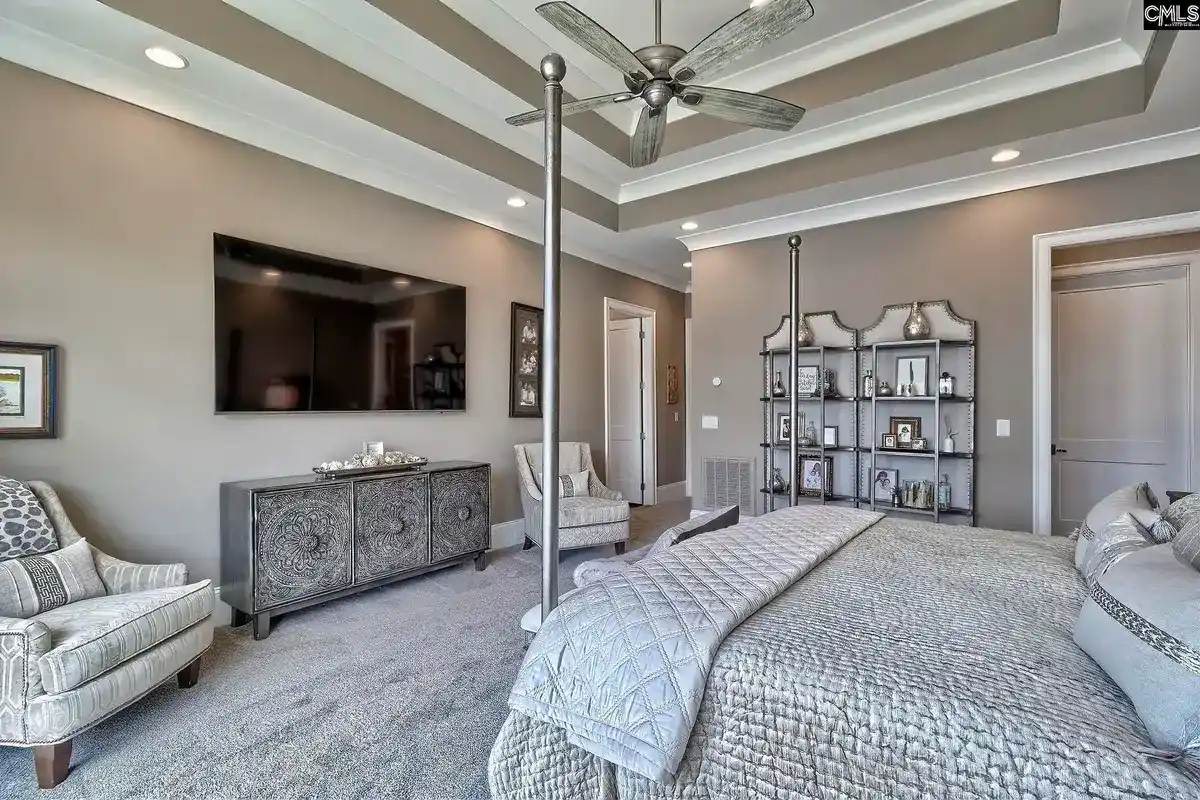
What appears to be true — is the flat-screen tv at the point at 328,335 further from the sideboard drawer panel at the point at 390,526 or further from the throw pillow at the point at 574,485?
the throw pillow at the point at 574,485

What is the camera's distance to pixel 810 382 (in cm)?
457

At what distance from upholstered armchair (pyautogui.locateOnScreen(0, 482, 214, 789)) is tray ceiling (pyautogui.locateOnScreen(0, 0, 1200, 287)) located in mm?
1993

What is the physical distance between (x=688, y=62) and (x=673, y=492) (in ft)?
18.3

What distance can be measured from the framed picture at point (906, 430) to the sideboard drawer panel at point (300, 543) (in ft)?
12.5

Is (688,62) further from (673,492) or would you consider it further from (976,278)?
(673,492)

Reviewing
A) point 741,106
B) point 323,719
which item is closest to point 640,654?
point 323,719

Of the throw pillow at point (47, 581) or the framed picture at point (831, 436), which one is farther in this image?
the framed picture at point (831, 436)

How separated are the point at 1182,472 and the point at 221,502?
6.41 metres

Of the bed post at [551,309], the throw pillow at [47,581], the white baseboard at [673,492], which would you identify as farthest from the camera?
the white baseboard at [673,492]

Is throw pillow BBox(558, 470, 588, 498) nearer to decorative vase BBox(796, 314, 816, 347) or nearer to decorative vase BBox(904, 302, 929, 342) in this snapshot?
decorative vase BBox(796, 314, 816, 347)

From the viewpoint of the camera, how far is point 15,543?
7.07ft

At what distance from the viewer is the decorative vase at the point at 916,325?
4.06 meters

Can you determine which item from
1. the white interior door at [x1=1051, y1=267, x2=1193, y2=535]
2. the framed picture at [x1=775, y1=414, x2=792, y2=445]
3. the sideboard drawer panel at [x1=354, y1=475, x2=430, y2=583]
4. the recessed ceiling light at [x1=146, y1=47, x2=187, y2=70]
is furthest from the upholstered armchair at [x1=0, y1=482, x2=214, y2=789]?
the white interior door at [x1=1051, y1=267, x2=1193, y2=535]

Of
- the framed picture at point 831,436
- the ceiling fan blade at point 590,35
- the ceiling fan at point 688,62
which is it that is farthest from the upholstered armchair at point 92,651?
the framed picture at point 831,436
